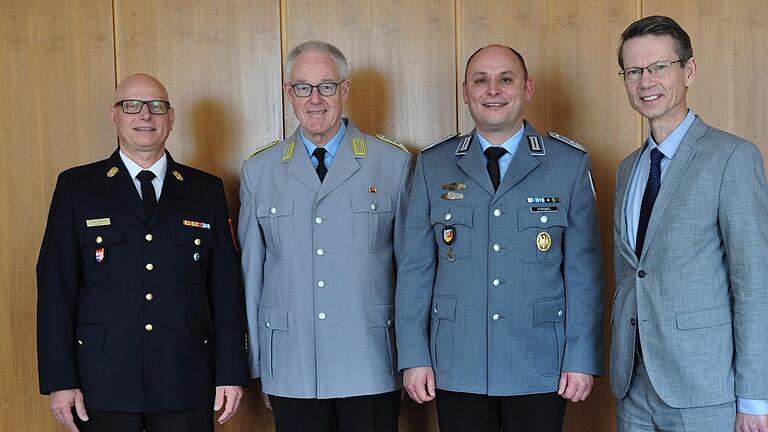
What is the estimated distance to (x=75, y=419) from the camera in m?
2.67

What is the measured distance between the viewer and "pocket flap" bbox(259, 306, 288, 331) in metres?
2.77

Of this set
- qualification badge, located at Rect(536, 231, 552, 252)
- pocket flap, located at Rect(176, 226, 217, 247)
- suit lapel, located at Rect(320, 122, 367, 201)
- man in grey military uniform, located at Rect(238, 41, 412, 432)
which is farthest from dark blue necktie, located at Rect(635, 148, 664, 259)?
pocket flap, located at Rect(176, 226, 217, 247)

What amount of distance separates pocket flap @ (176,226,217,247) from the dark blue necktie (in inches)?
57.4

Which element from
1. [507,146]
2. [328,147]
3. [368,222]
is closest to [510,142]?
[507,146]

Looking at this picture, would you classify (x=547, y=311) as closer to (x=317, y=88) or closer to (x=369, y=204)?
(x=369, y=204)

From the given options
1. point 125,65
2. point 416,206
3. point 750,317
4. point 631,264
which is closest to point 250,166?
point 416,206

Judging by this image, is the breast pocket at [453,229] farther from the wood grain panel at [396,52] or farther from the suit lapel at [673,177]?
the wood grain panel at [396,52]

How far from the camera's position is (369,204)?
2807mm

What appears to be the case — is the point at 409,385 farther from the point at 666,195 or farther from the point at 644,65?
the point at 644,65

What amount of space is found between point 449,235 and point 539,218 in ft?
0.97

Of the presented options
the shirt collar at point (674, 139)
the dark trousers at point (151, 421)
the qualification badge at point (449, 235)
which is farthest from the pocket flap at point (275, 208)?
the shirt collar at point (674, 139)

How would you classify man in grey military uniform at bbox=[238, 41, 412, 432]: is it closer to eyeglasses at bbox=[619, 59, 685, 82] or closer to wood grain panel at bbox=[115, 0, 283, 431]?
wood grain panel at bbox=[115, 0, 283, 431]

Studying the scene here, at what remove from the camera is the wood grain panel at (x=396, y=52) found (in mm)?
3367

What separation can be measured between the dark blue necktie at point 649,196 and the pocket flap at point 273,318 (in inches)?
47.8
